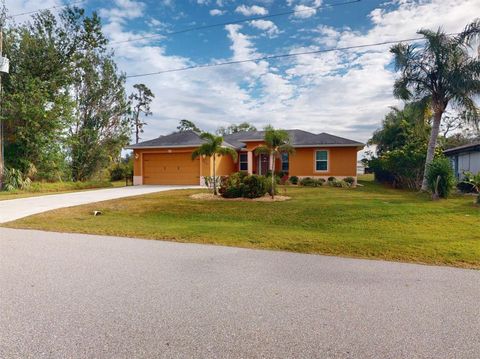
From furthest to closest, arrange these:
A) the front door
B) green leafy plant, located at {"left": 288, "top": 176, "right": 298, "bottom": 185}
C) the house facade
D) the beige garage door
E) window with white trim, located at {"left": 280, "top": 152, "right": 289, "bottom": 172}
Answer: the front door < window with white trim, located at {"left": 280, "top": 152, "right": 289, "bottom": 172} < the beige garage door < green leafy plant, located at {"left": 288, "top": 176, "right": 298, "bottom": 185} < the house facade

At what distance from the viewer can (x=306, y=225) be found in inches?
330

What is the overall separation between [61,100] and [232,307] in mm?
19474

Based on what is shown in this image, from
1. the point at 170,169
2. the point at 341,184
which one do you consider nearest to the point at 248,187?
the point at 341,184

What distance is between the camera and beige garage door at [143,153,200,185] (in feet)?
67.3

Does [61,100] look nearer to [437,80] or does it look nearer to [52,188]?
[52,188]

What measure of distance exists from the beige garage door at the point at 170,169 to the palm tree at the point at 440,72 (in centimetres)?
1269

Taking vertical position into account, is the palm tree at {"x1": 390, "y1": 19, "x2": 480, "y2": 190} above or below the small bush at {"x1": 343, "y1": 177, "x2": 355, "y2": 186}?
above

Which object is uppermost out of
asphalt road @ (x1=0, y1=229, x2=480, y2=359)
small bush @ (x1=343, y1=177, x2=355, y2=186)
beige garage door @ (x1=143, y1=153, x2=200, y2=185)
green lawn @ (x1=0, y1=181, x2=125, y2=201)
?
beige garage door @ (x1=143, y1=153, x2=200, y2=185)

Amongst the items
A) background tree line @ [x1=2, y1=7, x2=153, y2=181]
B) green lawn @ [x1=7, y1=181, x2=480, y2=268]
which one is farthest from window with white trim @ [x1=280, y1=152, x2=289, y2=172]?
background tree line @ [x1=2, y1=7, x2=153, y2=181]

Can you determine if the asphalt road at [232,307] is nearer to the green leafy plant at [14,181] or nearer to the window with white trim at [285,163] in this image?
the green leafy plant at [14,181]

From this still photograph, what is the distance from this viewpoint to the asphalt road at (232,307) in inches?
101

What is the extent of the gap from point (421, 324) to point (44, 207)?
38.7ft

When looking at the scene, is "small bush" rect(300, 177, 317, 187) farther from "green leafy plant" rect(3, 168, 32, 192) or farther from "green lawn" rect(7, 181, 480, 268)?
"green leafy plant" rect(3, 168, 32, 192)

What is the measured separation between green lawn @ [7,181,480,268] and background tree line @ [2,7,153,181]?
31.3 ft
